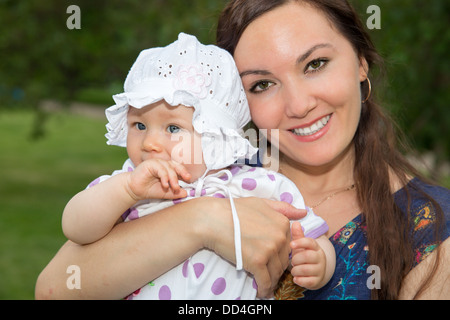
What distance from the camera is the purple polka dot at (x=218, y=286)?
2273mm

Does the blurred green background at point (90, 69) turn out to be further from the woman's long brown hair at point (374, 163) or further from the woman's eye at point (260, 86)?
the woman's eye at point (260, 86)

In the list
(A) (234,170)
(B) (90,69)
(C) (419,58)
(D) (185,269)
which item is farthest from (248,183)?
(B) (90,69)

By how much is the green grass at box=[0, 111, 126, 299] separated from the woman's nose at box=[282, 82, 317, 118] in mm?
5722

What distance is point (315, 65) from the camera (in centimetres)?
249

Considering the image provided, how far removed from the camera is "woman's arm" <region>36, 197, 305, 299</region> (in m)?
2.23

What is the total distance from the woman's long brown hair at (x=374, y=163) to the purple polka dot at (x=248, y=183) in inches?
21.4

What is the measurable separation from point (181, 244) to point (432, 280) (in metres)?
1.00

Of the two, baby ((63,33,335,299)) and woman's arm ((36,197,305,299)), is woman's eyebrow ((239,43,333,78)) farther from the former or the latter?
woman's arm ((36,197,305,299))

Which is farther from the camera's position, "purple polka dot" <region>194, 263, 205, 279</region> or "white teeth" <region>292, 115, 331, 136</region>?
"white teeth" <region>292, 115, 331, 136</region>

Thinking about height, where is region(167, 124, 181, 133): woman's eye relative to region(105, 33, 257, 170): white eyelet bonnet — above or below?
below

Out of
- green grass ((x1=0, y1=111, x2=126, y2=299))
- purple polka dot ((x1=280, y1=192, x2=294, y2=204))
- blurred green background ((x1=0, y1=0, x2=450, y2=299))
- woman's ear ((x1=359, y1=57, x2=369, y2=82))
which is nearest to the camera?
purple polka dot ((x1=280, y1=192, x2=294, y2=204))

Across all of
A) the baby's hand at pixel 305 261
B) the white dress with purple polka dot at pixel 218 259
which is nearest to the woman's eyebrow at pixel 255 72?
A: the white dress with purple polka dot at pixel 218 259

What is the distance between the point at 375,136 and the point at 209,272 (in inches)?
43.7

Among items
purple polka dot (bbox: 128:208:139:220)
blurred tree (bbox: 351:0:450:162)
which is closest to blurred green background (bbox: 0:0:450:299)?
blurred tree (bbox: 351:0:450:162)
